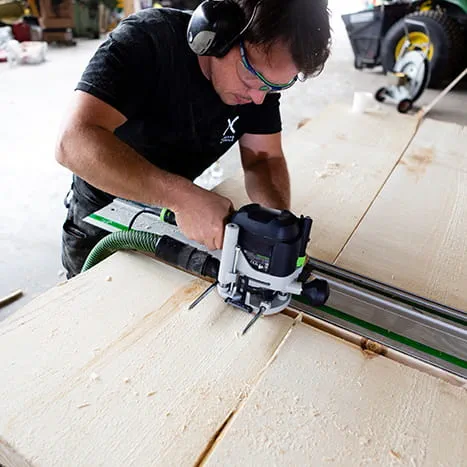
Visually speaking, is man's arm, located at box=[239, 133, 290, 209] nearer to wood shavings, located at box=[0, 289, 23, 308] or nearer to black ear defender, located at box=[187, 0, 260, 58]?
black ear defender, located at box=[187, 0, 260, 58]

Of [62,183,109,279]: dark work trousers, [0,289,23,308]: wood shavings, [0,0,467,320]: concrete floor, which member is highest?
[62,183,109,279]: dark work trousers

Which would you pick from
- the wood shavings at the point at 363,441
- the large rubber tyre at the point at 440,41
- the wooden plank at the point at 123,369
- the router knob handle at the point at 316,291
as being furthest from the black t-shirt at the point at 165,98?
the large rubber tyre at the point at 440,41

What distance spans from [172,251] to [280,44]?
1.75 feet

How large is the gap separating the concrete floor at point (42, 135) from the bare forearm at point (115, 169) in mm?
572

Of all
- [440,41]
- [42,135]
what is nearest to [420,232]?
[42,135]

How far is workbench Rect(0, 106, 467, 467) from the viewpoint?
72cm

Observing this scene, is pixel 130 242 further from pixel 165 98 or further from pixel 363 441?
pixel 363 441

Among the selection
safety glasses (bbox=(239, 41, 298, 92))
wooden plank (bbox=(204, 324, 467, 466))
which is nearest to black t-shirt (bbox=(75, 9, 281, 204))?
safety glasses (bbox=(239, 41, 298, 92))

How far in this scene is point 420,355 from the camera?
0.94 meters

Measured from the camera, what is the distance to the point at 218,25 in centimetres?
103

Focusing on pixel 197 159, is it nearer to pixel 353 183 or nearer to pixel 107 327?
pixel 353 183

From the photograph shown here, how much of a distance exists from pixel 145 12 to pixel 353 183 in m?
0.94

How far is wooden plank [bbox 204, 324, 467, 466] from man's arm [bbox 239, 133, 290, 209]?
59 cm

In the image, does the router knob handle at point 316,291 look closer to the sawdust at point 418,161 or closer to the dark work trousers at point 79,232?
the dark work trousers at point 79,232
